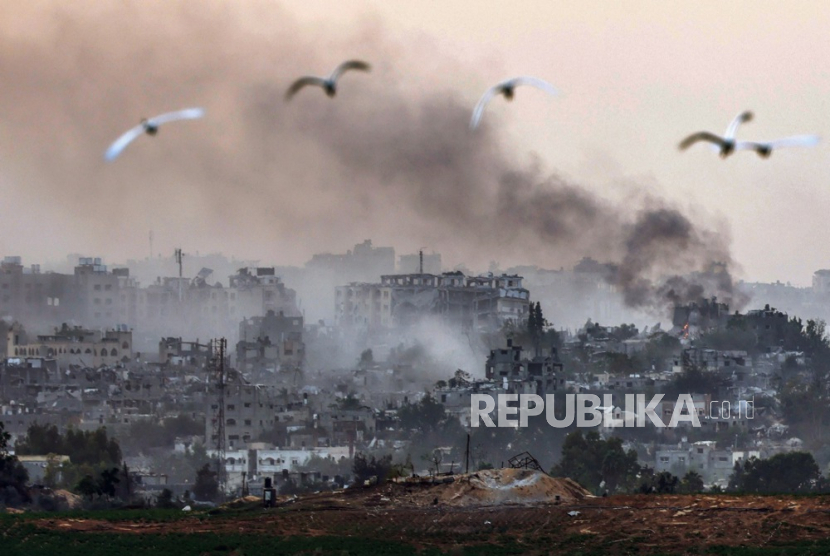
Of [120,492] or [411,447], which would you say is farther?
[411,447]

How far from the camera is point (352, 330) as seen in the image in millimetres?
163750

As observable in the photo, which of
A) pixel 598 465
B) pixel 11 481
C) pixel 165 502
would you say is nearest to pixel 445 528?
pixel 165 502

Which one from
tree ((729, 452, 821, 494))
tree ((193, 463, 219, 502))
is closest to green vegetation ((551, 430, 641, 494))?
tree ((729, 452, 821, 494))

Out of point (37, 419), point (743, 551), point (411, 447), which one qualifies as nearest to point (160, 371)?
point (37, 419)

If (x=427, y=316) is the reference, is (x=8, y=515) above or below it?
below

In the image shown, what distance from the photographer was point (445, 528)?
43.0m

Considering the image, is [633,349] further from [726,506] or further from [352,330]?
[726,506]

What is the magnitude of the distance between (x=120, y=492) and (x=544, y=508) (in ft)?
81.7

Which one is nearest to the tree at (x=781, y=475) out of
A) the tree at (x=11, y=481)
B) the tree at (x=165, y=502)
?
the tree at (x=165, y=502)

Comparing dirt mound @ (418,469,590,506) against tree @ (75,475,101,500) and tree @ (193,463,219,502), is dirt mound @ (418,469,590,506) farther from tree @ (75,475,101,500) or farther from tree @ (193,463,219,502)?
tree @ (193,463,219,502)

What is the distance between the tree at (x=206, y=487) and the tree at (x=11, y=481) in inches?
310

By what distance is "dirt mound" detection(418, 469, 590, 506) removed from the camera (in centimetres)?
4512

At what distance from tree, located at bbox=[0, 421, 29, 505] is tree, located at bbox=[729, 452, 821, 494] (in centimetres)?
2835

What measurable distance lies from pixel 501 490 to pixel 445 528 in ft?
9.53
